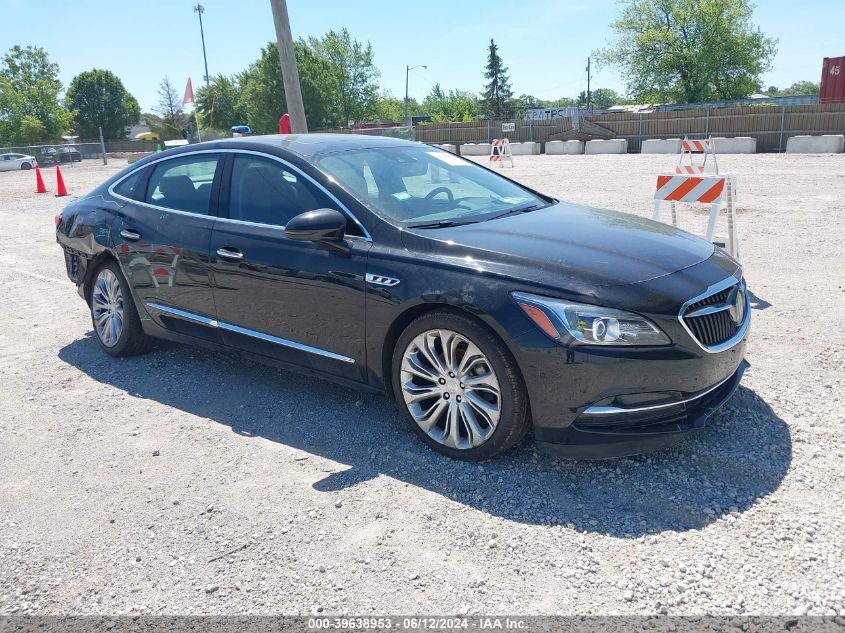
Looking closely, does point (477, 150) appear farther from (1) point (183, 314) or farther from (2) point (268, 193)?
(2) point (268, 193)

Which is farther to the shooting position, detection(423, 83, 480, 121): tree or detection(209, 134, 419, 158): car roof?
detection(423, 83, 480, 121): tree

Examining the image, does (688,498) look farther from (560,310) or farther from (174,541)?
(174,541)

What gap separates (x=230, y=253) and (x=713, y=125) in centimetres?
3103

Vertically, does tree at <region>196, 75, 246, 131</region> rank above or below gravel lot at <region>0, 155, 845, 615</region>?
above

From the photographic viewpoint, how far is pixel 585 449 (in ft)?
10.4

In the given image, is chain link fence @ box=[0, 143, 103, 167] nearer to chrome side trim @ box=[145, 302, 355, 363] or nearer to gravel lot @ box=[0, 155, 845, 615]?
chrome side trim @ box=[145, 302, 355, 363]

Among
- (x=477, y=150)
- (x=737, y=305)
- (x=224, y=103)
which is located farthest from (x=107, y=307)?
(x=224, y=103)

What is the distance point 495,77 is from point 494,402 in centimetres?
8919

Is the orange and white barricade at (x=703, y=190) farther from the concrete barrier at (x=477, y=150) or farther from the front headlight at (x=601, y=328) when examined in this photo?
the concrete barrier at (x=477, y=150)

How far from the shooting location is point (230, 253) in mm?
4316

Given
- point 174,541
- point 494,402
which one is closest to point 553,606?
point 494,402

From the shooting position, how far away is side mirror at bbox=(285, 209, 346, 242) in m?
3.67

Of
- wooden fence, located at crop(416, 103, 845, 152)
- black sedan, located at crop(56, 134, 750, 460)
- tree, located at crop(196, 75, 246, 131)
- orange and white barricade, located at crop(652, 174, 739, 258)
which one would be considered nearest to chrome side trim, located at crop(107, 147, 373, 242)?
black sedan, located at crop(56, 134, 750, 460)

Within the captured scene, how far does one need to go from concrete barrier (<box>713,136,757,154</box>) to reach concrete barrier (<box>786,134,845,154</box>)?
4.21ft
